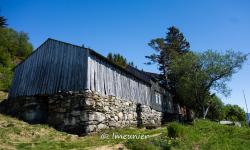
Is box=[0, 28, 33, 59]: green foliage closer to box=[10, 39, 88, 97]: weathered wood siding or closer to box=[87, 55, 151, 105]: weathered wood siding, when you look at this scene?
box=[10, 39, 88, 97]: weathered wood siding

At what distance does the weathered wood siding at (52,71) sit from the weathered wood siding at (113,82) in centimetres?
72

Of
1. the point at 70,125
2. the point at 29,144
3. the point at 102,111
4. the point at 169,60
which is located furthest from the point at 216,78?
the point at 29,144

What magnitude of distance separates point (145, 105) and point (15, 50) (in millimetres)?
30581

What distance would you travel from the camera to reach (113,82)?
21859 millimetres

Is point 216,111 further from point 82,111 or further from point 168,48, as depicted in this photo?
point 82,111

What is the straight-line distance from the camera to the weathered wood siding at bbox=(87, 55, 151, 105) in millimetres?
19570

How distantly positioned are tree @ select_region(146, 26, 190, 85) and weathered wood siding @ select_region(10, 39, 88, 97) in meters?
22.6

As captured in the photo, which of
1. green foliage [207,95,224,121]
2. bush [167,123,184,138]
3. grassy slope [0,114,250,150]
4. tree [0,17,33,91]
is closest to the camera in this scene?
grassy slope [0,114,250,150]

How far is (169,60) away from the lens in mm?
42500

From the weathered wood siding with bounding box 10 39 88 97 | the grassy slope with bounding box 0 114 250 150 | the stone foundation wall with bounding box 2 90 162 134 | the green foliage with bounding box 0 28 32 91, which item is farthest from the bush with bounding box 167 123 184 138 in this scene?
the green foliage with bounding box 0 28 32 91

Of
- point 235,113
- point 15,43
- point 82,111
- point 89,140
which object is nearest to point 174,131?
point 89,140

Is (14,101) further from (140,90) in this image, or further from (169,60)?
(169,60)

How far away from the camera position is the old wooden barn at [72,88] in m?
18.4

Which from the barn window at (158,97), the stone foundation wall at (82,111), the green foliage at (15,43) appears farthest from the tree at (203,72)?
the green foliage at (15,43)
